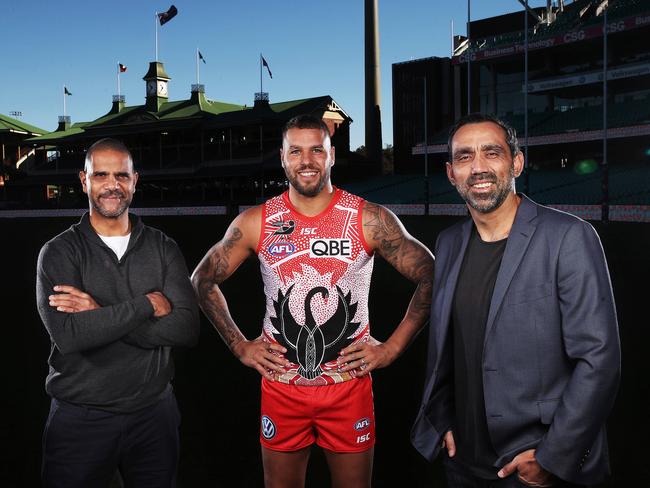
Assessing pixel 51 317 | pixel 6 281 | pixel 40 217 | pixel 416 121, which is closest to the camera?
pixel 51 317

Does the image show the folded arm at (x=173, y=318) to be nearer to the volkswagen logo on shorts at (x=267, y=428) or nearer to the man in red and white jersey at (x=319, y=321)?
the man in red and white jersey at (x=319, y=321)

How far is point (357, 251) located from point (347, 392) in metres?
0.83

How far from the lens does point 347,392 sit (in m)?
3.43

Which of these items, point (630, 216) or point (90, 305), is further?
point (630, 216)

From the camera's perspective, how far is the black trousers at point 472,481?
8.07 feet

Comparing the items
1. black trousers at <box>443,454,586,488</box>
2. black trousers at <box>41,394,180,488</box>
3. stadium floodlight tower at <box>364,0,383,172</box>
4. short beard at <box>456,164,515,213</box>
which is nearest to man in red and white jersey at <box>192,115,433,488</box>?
black trousers at <box>41,394,180,488</box>

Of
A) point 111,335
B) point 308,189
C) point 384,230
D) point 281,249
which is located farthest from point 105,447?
point 384,230

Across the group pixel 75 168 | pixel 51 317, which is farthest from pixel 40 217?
pixel 51 317

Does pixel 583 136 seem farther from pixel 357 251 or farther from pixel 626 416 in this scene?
pixel 357 251

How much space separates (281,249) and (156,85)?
51.1 m

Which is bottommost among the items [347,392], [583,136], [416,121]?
[347,392]

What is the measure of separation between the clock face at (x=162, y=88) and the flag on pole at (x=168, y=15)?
4.99 meters

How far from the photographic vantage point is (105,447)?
290 cm

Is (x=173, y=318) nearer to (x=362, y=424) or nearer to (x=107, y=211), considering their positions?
(x=107, y=211)
